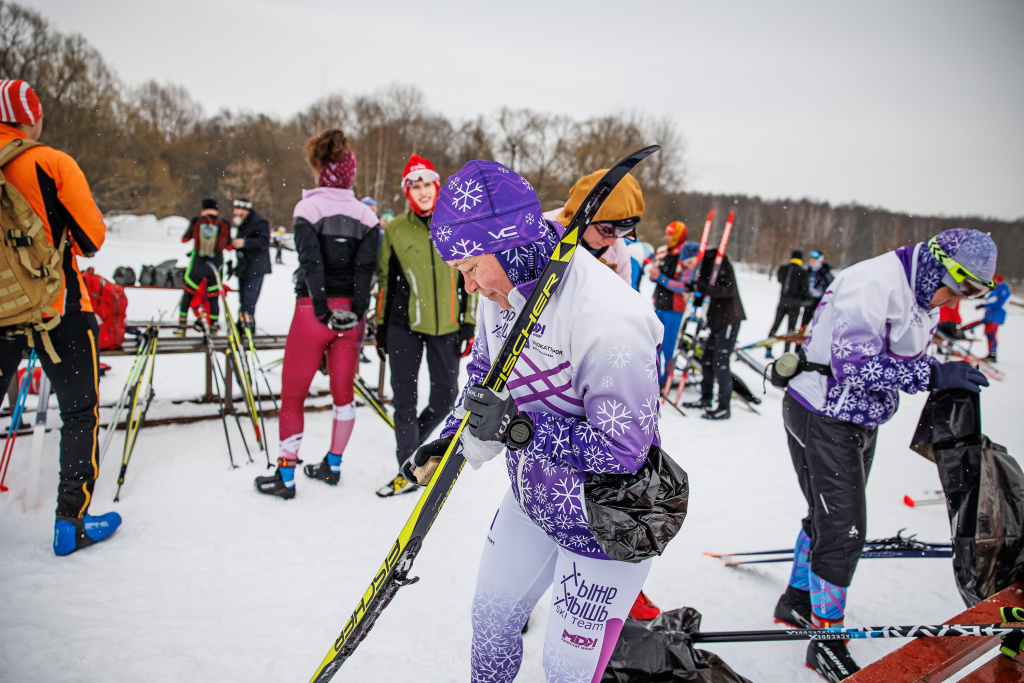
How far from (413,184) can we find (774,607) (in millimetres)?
3512

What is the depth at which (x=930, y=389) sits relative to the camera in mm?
2246

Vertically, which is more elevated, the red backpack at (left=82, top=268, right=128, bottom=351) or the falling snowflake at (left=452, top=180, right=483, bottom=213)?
the falling snowflake at (left=452, top=180, right=483, bottom=213)

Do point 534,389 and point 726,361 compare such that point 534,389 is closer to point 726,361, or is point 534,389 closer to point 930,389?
point 930,389

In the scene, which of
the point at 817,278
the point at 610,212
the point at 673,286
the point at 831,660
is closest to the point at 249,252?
the point at 673,286

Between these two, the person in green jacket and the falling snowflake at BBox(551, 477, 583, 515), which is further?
the person in green jacket

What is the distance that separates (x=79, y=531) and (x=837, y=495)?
4038 millimetres

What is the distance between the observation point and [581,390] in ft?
4.47

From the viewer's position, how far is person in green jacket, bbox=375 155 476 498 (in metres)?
3.35

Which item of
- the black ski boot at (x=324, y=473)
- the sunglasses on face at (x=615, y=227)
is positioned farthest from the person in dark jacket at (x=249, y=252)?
the sunglasses on face at (x=615, y=227)

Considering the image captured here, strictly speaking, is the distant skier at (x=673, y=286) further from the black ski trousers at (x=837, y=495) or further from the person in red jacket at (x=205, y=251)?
the person in red jacket at (x=205, y=251)

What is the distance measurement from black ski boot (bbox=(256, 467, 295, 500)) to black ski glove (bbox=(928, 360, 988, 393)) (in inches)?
150

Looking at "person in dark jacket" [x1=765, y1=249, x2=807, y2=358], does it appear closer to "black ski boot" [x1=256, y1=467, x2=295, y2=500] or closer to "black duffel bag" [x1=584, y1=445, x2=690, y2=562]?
"black ski boot" [x1=256, y1=467, x2=295, y2=500]

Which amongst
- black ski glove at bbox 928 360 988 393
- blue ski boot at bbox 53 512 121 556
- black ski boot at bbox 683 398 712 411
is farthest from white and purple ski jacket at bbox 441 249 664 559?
black ski boot at bbox 683 398 712 411

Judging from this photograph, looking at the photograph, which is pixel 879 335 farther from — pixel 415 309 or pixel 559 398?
pixel 415 309
